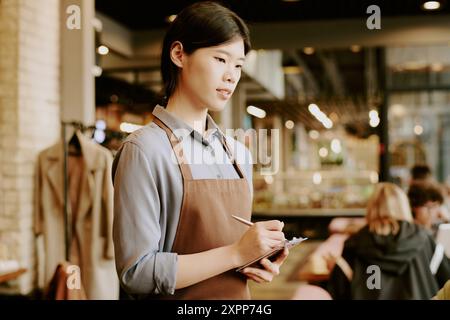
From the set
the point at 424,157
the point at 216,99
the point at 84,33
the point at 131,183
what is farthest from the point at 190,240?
the point at 424,157

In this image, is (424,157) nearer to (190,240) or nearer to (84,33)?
(84,33)

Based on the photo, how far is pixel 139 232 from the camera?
1.05 meters

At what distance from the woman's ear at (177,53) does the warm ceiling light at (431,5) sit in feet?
17.4

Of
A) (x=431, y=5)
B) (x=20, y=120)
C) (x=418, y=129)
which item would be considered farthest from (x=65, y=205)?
(x=418, y=129)

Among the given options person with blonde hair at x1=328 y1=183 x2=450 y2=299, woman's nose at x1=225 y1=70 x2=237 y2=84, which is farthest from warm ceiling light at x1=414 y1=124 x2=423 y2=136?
woman's nose at x1=225 y1=70 x2=237 y2=84

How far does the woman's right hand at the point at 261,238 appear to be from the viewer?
1030 mm

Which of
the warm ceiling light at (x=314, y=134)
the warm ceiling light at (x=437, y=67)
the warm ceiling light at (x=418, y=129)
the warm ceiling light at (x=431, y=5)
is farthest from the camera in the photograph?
the warm ceiling light at (x=314, y=134)

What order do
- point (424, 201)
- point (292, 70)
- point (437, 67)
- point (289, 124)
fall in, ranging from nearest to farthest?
point (424, 201)
point (437, 67)
point (292, 70)
point (289, 124)

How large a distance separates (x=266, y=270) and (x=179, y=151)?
29cm

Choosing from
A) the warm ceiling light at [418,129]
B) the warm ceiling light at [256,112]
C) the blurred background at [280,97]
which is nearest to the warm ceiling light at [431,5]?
the blurred background at [280,97]

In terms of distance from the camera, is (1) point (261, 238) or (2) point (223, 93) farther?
(2) point (223, 93)

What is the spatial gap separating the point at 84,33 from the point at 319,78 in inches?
416

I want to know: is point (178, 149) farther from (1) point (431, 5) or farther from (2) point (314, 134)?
(2) point (314, 134)

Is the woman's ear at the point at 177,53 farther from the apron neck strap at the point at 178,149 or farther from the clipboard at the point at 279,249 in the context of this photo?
the clipboard at the point at 279,249
